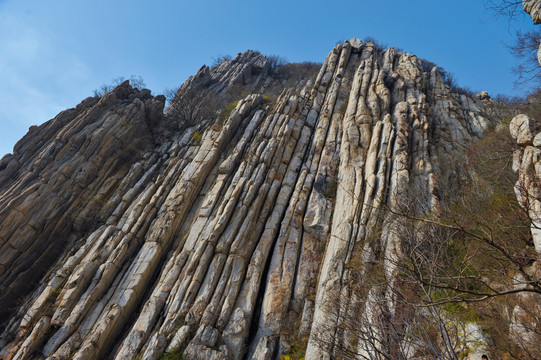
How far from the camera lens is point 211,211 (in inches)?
822

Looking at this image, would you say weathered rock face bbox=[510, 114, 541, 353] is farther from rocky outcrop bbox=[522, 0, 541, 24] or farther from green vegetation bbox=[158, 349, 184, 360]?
green vegetation bbox=[158, 349, 184, 360]

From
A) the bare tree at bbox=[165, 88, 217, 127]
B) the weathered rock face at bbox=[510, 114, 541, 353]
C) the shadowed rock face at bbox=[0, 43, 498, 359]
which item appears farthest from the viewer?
the bare tree at bbox=[165, 88, 217, 127]

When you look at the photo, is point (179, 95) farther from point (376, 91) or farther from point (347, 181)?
point (347, 181)

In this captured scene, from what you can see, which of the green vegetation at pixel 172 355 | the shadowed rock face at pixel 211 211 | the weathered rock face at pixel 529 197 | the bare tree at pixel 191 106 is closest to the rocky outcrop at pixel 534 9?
the weathered rock face at pixel 529 197

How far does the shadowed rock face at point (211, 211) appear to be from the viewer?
15516 mm

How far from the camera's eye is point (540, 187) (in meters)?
8.64

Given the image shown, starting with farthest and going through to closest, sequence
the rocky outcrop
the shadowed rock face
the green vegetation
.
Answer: the shadowed rock face → the green vegetation → the rocky outcrop

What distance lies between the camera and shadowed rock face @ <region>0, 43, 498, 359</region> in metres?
15.5

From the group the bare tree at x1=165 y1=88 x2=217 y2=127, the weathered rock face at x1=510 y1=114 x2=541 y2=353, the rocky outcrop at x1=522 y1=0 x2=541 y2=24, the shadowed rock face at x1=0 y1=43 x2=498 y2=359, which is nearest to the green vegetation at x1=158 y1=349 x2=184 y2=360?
the shadowed rock face at x1=0 y1=43 x2=498 y2=359

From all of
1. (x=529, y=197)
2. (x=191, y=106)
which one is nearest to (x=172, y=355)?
(x=529, y=197)

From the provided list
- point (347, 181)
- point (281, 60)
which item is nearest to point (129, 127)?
point (347, 181)

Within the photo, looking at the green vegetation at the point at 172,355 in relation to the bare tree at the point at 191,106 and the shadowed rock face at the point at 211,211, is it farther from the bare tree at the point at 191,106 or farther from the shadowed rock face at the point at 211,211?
the bare tree at the point at 191,106

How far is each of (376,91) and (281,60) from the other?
Answer: 31852mm

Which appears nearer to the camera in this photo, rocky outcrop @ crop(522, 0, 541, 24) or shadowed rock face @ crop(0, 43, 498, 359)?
rocky outcrop @ crop(522, 0, 541, 24)
